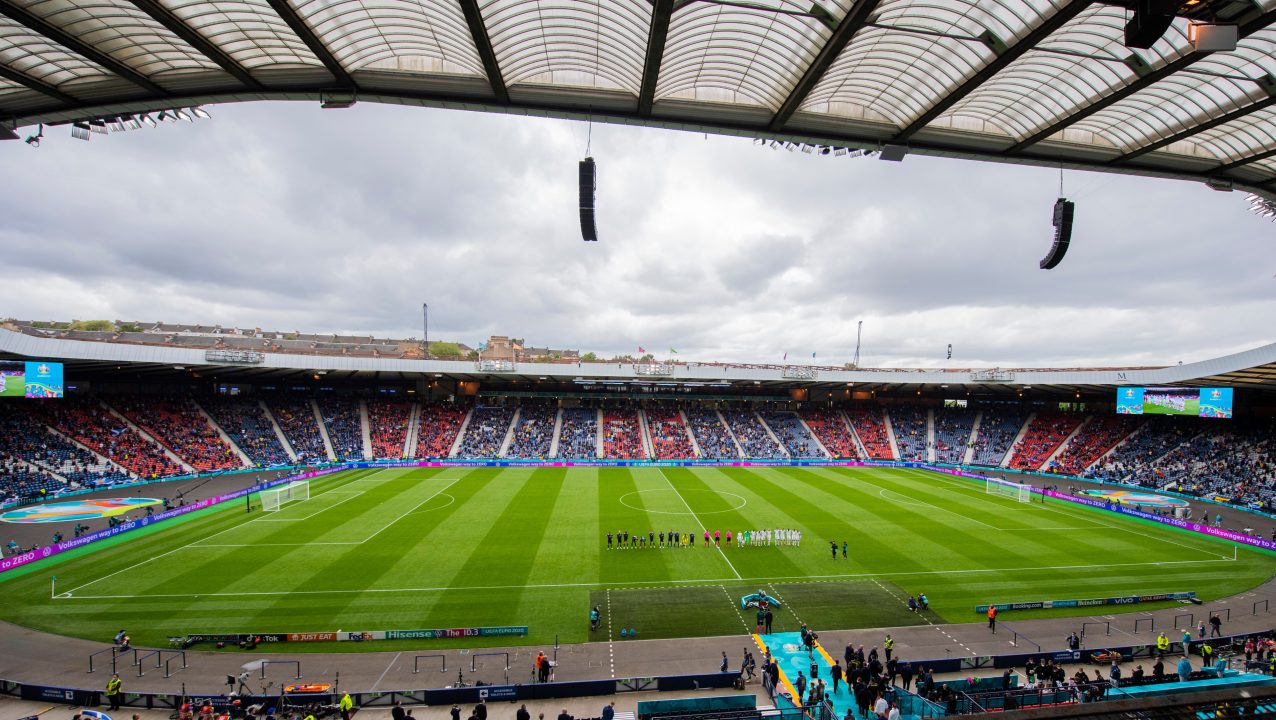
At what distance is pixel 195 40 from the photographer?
10.2 metres

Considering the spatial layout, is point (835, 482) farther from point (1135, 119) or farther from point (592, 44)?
point (592, 44)

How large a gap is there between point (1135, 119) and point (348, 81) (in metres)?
18.1

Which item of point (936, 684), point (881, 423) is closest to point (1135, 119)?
point (936, 684)

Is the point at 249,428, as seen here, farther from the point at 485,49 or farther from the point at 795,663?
the point at 485,49

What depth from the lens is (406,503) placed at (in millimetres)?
37062

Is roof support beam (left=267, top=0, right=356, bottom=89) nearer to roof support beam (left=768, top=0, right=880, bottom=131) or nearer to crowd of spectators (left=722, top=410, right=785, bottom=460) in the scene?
roof support beam (left=768, top=0, right=880, bottom=131)

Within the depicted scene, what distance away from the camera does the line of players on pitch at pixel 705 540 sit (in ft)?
93.2

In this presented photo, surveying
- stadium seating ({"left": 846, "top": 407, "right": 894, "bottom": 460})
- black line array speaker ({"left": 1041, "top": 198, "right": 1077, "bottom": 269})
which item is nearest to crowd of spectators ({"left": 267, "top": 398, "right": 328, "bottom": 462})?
stadium seating ({"left": 846, "top": 407, "right": 894, "bottom": 460})

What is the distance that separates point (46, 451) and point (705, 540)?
Answer: 47.3 meters

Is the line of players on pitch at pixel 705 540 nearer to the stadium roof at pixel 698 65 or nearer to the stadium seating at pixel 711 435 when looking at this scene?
the stadium roof at pixel 698 65

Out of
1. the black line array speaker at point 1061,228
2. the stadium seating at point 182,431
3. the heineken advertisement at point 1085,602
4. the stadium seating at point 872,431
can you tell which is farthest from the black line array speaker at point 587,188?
the stadium seating at point 872,431

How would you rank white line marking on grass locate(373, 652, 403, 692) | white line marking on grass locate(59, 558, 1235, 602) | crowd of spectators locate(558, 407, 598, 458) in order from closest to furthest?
white line marking on grass locate(373, 652, 403, 692) < white line marking on grass locate(59, 558, 1235, 602) < crowd of spectators locate(558, 407, 598, 458)

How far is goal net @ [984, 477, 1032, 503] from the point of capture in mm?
41094

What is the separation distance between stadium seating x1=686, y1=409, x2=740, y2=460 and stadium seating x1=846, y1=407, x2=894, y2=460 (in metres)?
15.8
